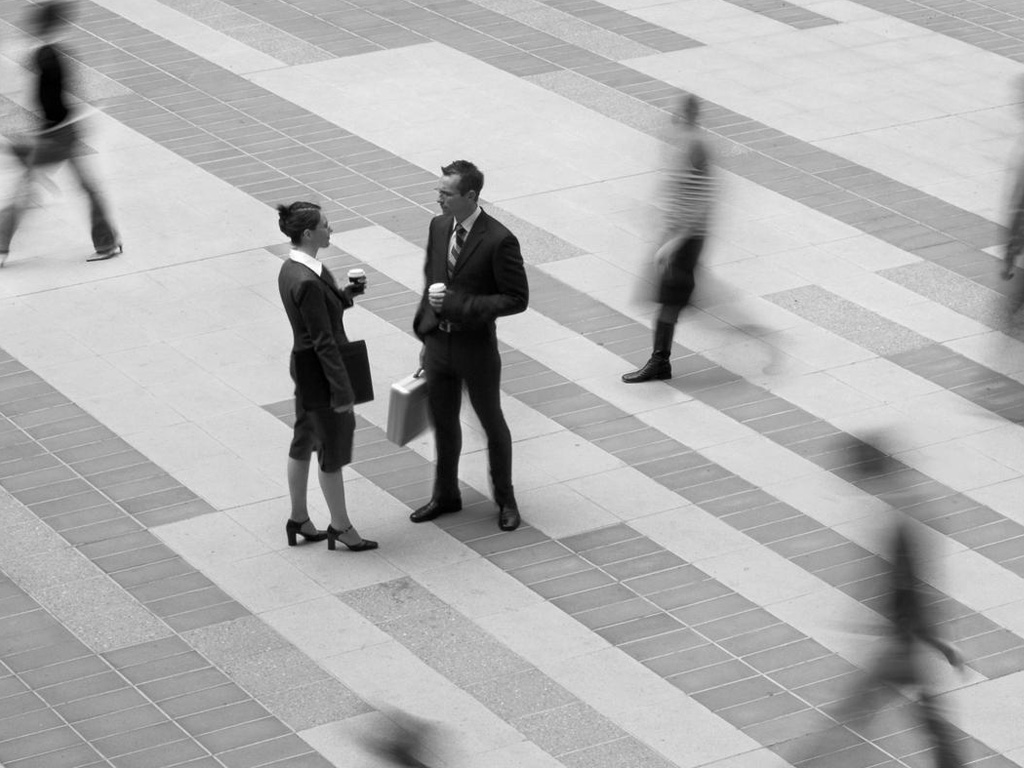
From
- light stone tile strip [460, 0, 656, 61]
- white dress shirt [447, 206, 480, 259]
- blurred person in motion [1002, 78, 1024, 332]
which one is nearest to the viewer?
white dress shirt [447, 206, 480, 259]

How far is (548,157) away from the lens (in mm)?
15773

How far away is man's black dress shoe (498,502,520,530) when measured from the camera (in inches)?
408

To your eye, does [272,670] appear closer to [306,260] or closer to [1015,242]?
[306,260]

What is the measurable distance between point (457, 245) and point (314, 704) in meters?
2.51

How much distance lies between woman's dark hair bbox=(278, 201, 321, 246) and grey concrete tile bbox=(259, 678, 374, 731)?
2.19m

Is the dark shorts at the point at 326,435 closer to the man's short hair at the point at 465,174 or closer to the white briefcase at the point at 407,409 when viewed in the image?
the white briefcase at the point at 407,409

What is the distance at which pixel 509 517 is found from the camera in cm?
1036

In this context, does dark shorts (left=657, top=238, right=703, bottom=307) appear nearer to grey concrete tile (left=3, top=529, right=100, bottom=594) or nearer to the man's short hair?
the man's short hair

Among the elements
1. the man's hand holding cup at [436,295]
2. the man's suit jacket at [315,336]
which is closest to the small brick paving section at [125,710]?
the man's suit jacket at [315,336]

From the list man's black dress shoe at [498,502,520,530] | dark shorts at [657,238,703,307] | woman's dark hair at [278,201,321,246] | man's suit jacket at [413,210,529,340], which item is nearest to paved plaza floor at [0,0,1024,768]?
man's black dress shoe at [498,502,520,530]

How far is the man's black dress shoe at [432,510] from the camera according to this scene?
34.3ft

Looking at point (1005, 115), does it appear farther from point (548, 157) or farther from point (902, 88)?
point (548, 157)

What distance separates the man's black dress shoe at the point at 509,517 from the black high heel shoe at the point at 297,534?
940 mm

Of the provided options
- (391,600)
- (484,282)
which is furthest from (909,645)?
(484,282)
